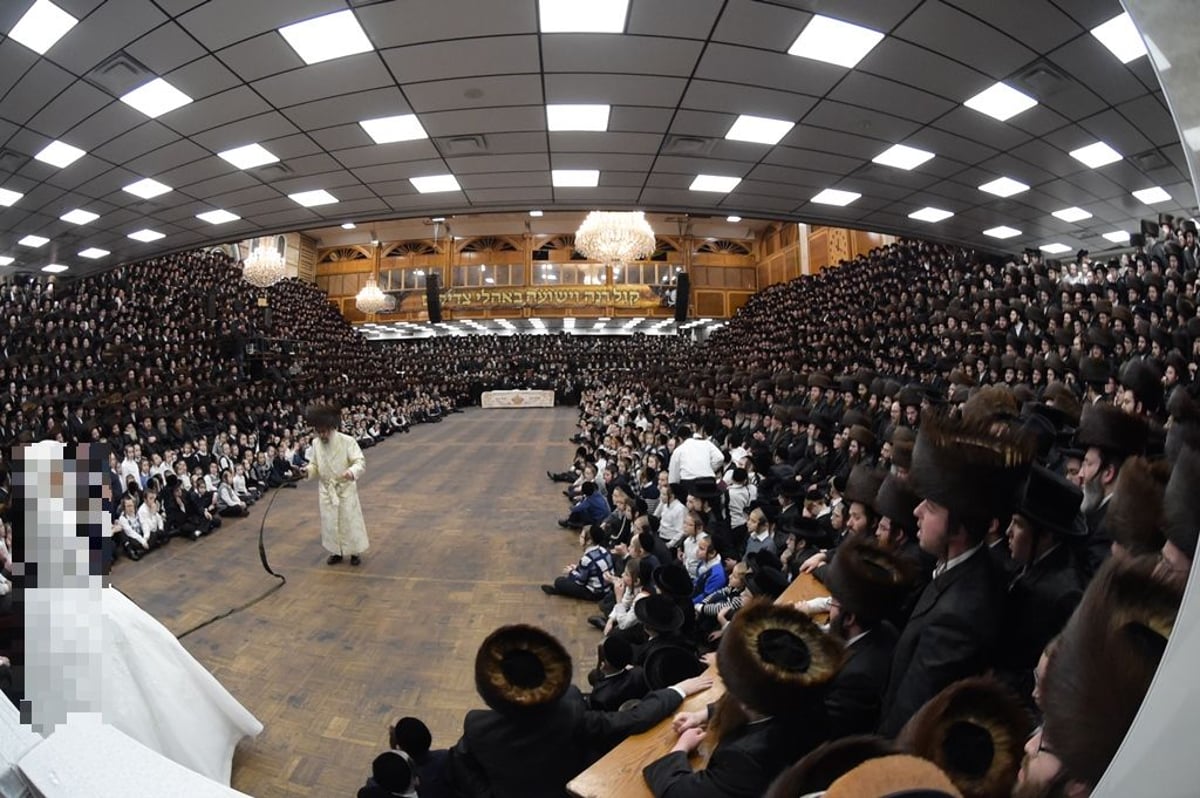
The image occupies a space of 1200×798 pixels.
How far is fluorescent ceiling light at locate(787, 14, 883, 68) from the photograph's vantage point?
311 cm

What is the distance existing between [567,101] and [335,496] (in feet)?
13.2

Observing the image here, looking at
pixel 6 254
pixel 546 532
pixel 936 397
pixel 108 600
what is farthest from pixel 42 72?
pixel 936 397

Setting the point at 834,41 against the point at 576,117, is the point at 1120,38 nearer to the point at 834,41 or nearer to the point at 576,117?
the point at 834,41

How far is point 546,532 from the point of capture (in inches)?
223

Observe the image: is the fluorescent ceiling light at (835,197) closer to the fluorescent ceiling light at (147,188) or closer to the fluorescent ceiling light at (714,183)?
the fluorescent ceiling light at (714,183)

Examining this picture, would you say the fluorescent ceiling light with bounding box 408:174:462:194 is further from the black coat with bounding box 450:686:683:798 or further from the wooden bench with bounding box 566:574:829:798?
the wooden bench with bounding box 566:574:829:798

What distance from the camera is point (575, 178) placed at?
5.46 meters

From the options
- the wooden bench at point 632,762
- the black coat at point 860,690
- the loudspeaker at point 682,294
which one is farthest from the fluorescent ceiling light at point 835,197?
the loudspeaker at point 682,294

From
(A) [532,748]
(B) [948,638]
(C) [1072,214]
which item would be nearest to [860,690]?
(B) [948,638]

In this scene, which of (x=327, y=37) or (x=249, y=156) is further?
(x=249, y=156)

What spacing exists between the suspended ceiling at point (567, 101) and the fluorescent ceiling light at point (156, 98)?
86mm

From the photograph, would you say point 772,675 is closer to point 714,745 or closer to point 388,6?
point 714,745

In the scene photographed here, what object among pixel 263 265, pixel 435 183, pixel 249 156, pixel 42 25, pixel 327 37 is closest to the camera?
pixel 42 25

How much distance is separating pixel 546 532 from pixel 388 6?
4.81 metres
